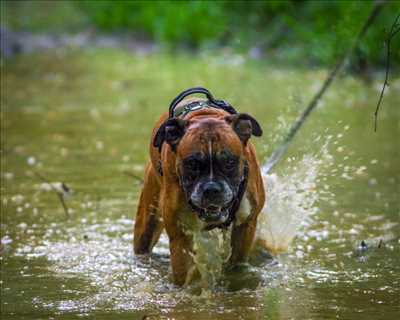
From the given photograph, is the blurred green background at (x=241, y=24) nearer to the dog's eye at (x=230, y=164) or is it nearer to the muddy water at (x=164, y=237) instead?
the muddy water at (x=164, y=237)

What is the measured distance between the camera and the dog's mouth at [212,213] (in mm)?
4648

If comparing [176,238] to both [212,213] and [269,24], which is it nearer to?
[212,213]

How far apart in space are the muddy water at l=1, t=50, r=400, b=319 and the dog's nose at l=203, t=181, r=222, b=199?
714 mm

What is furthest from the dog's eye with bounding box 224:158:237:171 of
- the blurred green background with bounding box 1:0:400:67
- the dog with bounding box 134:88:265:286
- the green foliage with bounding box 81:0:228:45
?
the green foliage with bounding box 81:0:228:45

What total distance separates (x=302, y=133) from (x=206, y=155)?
474 centimetres

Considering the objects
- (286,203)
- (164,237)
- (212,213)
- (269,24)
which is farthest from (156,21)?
(212,213)

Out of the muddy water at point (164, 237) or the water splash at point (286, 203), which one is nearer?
the muddy water at point (164, 237)

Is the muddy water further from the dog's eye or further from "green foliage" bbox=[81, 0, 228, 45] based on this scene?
"green foliage" bbox=[81, 0, 228, 45]

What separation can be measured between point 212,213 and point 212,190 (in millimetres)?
271

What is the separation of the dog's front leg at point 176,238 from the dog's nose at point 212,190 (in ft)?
1.45

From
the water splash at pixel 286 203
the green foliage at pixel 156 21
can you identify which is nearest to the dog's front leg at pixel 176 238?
the water splash at pixel 286 203

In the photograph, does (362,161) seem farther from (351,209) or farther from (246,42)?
(246,42)

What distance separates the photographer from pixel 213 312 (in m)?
4.84

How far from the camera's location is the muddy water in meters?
5.04
